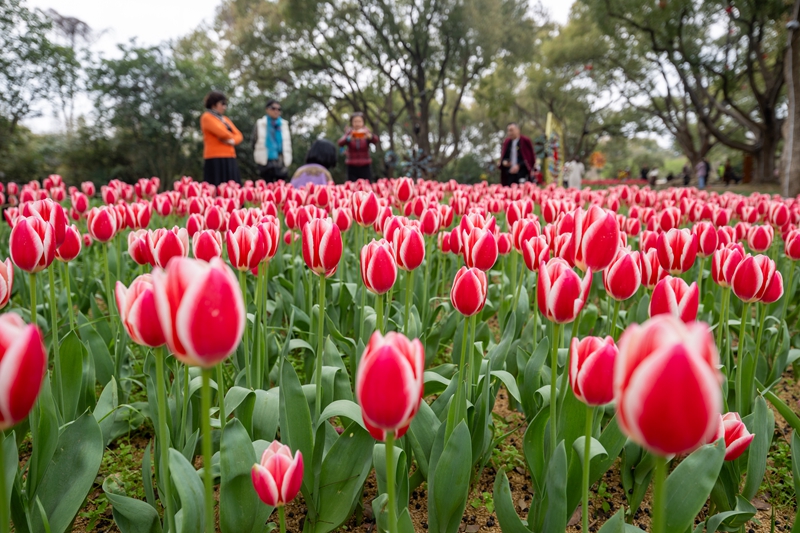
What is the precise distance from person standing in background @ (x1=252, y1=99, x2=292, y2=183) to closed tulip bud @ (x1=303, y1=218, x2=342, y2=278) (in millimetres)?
7094

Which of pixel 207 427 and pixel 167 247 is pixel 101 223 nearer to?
pixel 167 247

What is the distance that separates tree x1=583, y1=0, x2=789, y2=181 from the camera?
57.3 ft

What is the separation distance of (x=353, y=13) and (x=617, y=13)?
9.77m

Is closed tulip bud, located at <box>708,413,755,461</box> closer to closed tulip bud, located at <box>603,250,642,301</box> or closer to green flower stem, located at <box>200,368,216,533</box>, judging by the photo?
closed tulip bud, located at <box>603,250,642,301</box>

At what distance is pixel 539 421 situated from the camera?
150 centimetres

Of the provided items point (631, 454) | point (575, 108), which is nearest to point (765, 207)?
point (631, 454)

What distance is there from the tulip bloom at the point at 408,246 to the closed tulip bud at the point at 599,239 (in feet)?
1.56

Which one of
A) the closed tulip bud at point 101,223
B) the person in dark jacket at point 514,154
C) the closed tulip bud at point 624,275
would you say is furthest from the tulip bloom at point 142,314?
the person in dark jacket at point 514,154

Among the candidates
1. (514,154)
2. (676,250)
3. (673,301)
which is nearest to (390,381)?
(673,301)

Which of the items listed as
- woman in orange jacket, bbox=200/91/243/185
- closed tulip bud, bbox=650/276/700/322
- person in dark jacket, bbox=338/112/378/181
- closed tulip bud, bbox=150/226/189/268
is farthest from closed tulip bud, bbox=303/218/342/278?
person in dark jacket, bbox=338/112/378/181

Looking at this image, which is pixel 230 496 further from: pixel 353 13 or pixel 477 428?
pixel 353 13

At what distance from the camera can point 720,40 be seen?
72.7ft

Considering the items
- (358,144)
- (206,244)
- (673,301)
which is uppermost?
(358,144)

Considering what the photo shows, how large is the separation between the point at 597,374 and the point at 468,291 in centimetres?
46
